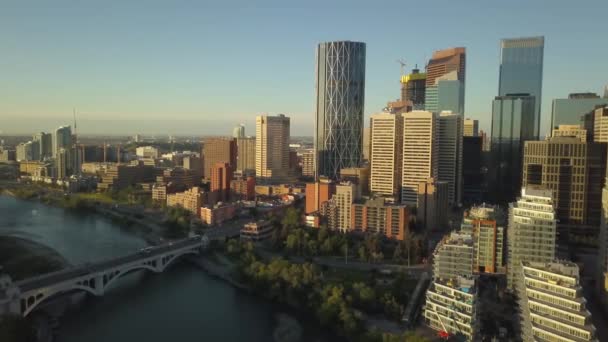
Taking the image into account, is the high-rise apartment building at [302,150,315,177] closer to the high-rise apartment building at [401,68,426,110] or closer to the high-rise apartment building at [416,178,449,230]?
the high-rise apartment building at [401,68,426,110]

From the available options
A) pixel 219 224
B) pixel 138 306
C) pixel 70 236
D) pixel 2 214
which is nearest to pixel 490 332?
pixel 138 306

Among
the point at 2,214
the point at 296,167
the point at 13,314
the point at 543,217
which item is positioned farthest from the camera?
the point at 296,167

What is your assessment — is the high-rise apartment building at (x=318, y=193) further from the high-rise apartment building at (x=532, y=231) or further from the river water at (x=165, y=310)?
the high-rise apartment building at (x=532, y=231)

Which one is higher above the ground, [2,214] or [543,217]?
[543,217]

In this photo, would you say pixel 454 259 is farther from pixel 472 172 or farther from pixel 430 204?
pixel 472 172

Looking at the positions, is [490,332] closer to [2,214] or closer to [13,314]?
[13,314]
